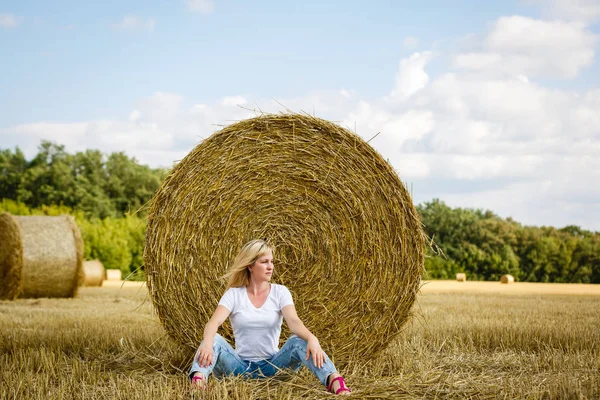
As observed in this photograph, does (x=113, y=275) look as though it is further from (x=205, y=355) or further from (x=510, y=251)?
(x=205, y=355)

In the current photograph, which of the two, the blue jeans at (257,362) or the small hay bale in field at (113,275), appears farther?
the small hay bale in field at (113,275)

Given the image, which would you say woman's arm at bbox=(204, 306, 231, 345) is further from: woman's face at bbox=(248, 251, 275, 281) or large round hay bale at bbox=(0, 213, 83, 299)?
large round hay bale at bbox=(0, 213, 83, 299)

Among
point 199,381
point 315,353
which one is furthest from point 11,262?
point 315,353

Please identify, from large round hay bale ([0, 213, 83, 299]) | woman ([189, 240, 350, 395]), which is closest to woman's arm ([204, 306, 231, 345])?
woman ([189, 240, 350, 395])

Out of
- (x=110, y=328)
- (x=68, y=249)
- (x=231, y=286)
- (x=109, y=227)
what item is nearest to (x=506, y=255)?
(x=109, y=227)

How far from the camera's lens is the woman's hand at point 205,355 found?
4332mm

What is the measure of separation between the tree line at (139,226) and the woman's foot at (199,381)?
1271cm

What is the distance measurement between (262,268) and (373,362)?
150 cm

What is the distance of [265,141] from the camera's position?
5.57 metres

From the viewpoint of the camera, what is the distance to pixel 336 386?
13.8 feet

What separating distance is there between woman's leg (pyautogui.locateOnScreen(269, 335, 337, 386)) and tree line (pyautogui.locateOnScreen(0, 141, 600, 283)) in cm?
1251

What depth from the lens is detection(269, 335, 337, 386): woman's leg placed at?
4289 millimetres

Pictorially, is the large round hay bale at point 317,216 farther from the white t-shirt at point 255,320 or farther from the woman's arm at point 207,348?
the woman's arm at point 207,348

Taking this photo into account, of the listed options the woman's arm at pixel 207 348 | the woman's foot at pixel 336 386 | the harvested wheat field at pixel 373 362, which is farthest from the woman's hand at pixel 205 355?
the woman's foot at pixel 336 386
